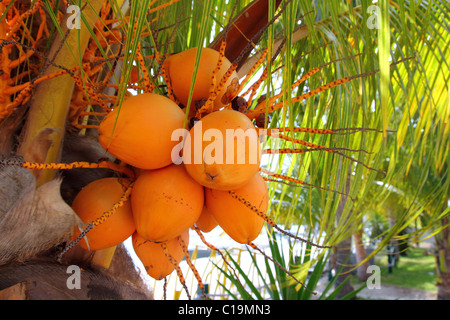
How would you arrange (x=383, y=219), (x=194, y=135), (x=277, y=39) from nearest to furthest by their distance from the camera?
(x=194, y=135)
(x=277, y=39)
(x=383, y=219)

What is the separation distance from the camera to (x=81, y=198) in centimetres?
77

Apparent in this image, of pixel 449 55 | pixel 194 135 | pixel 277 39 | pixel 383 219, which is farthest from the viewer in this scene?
pixel 383 219

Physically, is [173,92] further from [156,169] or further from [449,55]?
[449,55]

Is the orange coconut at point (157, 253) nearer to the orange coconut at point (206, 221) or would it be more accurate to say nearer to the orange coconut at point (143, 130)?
the orange coconut at point (206, 221)

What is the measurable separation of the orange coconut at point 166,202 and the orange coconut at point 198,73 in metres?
0.16

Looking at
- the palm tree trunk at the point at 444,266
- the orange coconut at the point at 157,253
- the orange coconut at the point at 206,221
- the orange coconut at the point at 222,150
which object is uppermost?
the orange coconut at the point at 222,150

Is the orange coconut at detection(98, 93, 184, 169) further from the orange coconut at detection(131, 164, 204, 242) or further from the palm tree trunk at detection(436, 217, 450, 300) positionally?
the palm tree trunk at detection(436, 217, 450, 300)

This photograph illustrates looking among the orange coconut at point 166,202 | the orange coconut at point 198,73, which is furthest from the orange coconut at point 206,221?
the orange coconut at point 198,73

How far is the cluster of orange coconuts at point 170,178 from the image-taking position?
63 cm

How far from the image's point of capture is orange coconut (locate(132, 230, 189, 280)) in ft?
2.63

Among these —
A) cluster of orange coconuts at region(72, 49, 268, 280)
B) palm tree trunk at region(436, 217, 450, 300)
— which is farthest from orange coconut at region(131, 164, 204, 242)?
palm tree trunk at region(436, 217, 450, 300)
